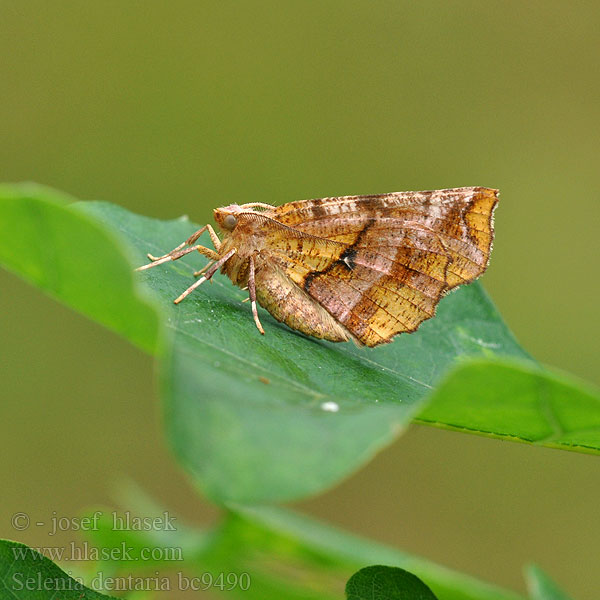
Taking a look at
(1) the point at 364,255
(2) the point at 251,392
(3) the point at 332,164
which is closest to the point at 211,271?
(1) the point at 364,255

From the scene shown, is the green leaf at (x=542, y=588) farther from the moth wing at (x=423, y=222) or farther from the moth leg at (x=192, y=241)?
the moth leg at (x=192, y=241)

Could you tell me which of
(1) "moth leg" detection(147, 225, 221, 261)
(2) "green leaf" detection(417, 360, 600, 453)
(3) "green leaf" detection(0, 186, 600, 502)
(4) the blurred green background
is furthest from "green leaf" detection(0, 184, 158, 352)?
(4) the blurred green background

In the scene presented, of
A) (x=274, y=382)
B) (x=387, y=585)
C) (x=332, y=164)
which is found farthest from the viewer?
(x=332, y=164)

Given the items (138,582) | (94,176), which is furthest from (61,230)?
(94,176)

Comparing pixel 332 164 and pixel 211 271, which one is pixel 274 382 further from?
pixel 332 164

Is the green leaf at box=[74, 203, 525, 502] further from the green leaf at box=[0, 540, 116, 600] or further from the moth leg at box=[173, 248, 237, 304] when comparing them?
the green leaf at box=[0, 540, 116, 600]

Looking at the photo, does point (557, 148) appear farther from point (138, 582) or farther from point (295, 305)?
point (138, 582)

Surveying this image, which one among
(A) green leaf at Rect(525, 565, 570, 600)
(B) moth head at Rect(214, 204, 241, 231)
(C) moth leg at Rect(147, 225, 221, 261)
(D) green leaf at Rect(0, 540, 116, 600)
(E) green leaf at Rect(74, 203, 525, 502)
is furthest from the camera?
(B) moth head at Rect(214, 204, 241, 231)
